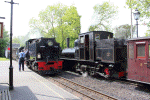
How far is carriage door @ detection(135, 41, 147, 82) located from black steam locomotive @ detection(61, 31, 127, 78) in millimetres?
1832

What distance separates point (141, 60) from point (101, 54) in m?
3.25

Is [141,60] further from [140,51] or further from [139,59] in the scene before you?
[140,51]

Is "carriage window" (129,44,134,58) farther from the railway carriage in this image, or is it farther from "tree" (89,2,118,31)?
"tree" (89,2,118,31)

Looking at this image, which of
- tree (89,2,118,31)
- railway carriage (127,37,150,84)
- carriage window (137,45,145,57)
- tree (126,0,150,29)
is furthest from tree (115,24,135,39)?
carriage window (137,45,145,57)

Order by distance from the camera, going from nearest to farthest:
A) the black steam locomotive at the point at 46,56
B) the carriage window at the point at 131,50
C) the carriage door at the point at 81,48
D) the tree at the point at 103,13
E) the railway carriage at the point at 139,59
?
the railway carriage at the point at 139,59 < the carriage window at the point at 131,50 < the carriage door at the point at 81,48 < the black steam locomotive at the point at 46,56 < the tree at the point at 103,13

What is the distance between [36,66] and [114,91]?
6986 mm

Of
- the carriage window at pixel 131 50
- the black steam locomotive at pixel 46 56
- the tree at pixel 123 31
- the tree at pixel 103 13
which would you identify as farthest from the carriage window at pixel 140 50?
the tree at pixel 123 31

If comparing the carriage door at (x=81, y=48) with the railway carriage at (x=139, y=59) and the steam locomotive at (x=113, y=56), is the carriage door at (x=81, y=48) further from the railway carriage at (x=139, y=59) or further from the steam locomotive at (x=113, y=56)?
the railway carriage at (x=139, y=59)

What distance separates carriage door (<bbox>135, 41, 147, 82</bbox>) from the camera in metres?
6.93

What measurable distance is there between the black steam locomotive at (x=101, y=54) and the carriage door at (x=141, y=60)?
1.83 m

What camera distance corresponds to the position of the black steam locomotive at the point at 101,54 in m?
9.25

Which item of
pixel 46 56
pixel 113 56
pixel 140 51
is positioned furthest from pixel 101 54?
pixel 46 56

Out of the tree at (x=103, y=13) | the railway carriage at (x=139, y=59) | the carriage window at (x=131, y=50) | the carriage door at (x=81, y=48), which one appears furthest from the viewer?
the tree at (x=103, y=13)

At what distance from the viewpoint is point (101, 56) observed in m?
10.0
